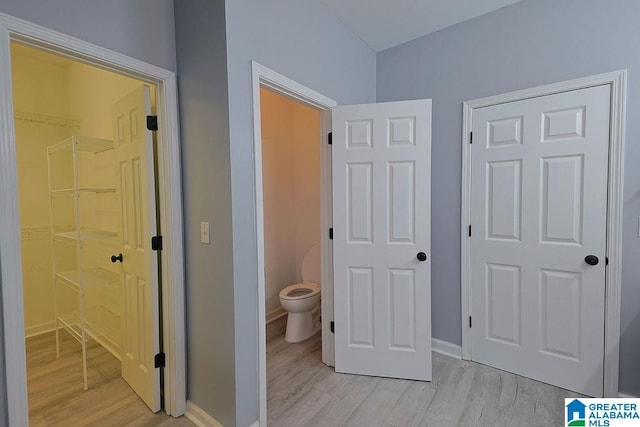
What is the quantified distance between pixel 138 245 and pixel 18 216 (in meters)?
0.72

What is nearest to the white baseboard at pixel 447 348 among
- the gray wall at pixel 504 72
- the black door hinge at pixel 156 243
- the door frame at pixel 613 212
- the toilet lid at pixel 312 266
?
the gray wall at pixel 504 72

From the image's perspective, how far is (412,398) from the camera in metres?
1.90

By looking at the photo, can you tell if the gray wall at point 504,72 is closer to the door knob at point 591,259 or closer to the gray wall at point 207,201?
the door knob at point 591,259

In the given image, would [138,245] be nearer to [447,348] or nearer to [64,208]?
[64,208]

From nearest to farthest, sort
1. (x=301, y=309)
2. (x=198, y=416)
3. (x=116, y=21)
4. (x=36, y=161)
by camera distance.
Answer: (x=116, y=21), (x=198, y=416), (x=301, y=309), (x=36, y=161)

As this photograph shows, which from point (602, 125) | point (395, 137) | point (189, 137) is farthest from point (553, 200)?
point (189, 137)

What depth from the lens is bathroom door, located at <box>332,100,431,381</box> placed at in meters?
2.06

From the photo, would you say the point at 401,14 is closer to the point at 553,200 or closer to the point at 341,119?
the point at 341,119

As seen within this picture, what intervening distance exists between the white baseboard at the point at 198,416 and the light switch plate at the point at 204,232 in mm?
1008

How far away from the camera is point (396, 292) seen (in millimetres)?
2121

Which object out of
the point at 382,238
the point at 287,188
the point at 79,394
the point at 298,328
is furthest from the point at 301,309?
the point at 79,394

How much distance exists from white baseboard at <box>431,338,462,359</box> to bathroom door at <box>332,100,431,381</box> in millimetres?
458

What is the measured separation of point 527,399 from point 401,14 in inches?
111

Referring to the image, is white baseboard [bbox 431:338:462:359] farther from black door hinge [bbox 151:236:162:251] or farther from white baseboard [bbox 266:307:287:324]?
black door hinge [bbox 151:236:162:251]
